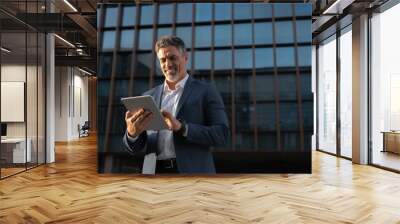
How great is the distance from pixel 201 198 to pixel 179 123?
50.8 inches

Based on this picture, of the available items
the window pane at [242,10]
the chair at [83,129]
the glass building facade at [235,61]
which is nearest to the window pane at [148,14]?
the glass building facade at [235,61]

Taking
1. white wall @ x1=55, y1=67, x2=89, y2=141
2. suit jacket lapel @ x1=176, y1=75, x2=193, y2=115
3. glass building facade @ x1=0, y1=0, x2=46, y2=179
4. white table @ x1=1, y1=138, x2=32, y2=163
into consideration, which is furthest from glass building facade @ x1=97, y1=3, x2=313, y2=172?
white wall @ x1=55, y1=67, x2=89, y2=141

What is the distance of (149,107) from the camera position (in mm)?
5789

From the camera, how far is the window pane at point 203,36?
6.45m

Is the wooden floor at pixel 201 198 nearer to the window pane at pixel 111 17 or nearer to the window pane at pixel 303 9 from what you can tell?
the window pane at pixel 111 17

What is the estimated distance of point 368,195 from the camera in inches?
212

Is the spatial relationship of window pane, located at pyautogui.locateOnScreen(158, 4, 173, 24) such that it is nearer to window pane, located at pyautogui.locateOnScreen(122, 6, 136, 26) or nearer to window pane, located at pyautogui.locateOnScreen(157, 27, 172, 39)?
window pane, located at pyautogui.locateOnScreen(157, 27, 172, 39)

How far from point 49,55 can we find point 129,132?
12.4 ft

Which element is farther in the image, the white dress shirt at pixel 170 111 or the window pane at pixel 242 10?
the window pane at pixel 242 10

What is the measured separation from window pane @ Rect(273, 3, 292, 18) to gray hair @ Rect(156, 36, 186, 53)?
1.58 m

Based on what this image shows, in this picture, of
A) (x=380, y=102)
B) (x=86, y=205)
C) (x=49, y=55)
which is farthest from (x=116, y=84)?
(x=380, y=102)

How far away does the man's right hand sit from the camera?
19.4 feet

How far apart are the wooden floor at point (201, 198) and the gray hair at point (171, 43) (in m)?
2.15

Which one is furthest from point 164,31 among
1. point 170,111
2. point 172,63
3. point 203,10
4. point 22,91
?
point 22,91
